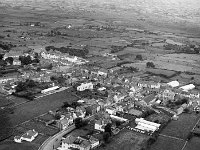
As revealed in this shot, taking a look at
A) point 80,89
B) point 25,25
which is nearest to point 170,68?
point 80,89

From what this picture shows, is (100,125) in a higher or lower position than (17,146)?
higher

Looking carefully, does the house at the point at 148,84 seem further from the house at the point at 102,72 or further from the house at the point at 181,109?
the house at the point at 181,109

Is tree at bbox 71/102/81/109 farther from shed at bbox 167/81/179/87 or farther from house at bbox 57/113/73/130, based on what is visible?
shed at bbox 167/81/179/87

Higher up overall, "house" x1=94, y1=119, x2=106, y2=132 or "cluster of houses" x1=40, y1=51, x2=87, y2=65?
"house" x1=94, y1=119, x2=106, y2=132

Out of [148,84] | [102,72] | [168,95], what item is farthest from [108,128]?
[102,72]

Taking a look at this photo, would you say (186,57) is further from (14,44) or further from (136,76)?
(14,44)

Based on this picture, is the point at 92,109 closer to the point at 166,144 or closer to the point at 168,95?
the point at 166,144

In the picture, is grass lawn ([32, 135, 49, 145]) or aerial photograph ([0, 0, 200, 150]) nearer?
grass lawn ([32, 135, 49, 145])

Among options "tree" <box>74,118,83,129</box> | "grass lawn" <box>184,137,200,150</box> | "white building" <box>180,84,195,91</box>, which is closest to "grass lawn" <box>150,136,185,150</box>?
"grass lawn" <box>184,137,200,150</box>
